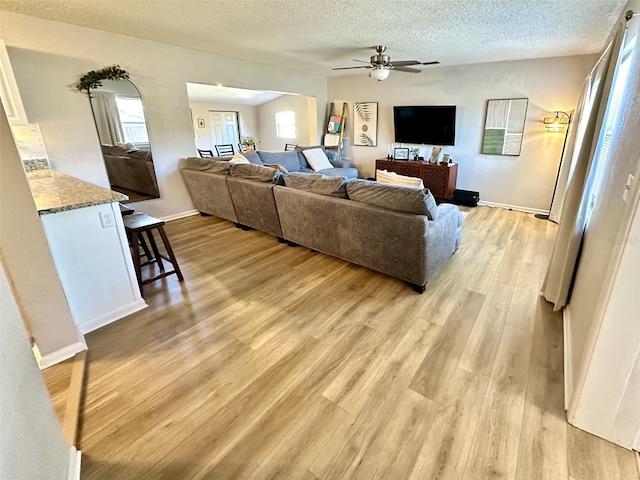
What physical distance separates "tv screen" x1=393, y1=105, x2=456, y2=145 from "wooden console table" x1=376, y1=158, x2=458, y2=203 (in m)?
0.59

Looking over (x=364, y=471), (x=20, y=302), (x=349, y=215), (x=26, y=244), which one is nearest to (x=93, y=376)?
(x=20, y=302)

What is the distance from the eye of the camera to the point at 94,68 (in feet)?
12.3

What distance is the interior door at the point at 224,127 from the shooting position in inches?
385

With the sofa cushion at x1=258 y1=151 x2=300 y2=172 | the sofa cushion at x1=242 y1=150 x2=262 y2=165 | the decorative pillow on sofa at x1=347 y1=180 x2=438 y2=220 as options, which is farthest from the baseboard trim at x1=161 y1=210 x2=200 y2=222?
the decorative pillow on sofa at x1=347 y1=180 x2=438 y2=220

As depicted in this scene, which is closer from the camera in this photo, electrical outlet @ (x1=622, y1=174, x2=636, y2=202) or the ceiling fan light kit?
electrical outlet @ (x1=622, y1=174, x2=636, y2=202)

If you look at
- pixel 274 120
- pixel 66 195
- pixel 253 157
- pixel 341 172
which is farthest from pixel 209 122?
pixel 66 195

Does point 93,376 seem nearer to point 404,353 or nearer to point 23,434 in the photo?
point 23,434

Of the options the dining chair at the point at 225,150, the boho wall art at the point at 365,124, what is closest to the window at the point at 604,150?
the boho wall art at the point at 365,124

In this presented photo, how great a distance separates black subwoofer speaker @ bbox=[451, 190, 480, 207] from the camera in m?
5.34

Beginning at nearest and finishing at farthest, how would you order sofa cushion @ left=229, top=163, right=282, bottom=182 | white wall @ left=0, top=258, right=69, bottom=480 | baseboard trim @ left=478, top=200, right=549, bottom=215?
1. white wall @ left=0, top=258, right=69, bottom=480
2. sofa cushion @ left=229, top=163, right=282, bottom=182
3. baseboard trim @ left=478, top=200, right=549, bottom=215

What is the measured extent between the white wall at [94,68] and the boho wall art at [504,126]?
4.12 metres

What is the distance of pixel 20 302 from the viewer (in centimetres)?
173

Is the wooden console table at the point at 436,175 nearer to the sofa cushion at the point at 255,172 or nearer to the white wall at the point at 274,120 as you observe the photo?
the sofa cushion at the point at 255,172

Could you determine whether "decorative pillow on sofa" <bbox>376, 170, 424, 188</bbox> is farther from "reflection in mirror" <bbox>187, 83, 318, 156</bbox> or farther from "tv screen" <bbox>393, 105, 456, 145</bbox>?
"reflection in mirror" <bbox>187, 83, 318, 156</bbox>
